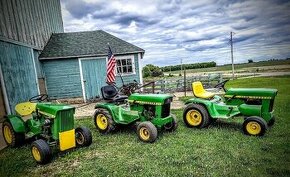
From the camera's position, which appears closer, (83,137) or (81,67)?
(83,137)

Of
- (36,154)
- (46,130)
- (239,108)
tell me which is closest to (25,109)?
(46,130)

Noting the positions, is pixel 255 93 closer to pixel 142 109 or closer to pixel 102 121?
pixel 142 109

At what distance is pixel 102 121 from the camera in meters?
6.30

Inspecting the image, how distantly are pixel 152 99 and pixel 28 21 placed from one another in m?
8.83

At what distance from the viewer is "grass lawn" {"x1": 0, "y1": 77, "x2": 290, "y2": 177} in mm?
3748

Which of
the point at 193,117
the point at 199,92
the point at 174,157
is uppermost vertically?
the point at 199,92

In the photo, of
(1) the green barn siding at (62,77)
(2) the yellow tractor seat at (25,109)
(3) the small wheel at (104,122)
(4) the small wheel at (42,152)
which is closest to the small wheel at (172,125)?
(3) the small wheel at (104,122)

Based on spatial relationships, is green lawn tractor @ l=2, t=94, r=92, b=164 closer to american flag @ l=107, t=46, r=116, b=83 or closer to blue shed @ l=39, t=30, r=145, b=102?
american flag @ l=107, t=46, r=116, b=83

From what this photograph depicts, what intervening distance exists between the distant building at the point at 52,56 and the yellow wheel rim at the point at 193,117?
6899mm

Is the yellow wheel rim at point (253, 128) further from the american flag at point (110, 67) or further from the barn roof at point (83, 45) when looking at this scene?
the barn roof at point (83, 45)

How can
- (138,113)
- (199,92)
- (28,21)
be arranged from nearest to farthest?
(138,113)
(199,92)
(28,21)

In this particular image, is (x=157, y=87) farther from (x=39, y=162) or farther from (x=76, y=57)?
(x=39, y=162)

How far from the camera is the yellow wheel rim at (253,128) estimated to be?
5218mm

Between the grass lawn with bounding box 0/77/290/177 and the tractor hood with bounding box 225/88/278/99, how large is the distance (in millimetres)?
892
